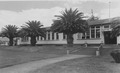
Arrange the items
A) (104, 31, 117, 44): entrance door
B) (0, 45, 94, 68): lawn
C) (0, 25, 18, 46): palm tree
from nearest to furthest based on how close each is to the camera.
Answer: (0, 45, 94, 68): lawn
(104, 31, 117, 44): entrance door
(0, 25, 18, 46): palm tree

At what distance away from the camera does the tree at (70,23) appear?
987 inches

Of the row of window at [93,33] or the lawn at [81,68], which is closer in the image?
the lawn at [81,68]

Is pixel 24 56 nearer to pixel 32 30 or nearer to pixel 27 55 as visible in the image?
pixel 27 55

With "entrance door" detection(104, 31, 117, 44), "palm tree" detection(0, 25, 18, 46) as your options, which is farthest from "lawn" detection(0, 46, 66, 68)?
"palm tree" detection(0, 25, 18, 46)

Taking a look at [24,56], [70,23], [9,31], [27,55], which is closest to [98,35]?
[70,23]

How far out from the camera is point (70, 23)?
24859mm

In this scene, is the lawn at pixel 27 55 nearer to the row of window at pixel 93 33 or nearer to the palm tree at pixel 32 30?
the row of window at pixel 93 33

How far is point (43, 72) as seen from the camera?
8898mm

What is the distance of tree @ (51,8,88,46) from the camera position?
25078 mm

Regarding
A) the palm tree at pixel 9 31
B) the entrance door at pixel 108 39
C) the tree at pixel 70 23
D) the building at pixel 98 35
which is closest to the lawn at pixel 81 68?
the tree at pixel 70 23

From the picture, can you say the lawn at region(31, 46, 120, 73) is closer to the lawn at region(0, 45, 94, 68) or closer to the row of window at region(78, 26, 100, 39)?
the lawn at region(0, 45, 94, 68)

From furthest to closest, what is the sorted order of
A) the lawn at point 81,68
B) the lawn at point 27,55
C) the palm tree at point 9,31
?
the palm tree at point 9,31 < the lawn at point 27,55 < the lawn at point 81,68

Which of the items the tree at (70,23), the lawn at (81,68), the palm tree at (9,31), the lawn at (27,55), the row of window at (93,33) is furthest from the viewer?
the palm tree at (9,31)

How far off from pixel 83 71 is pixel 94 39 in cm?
2118
